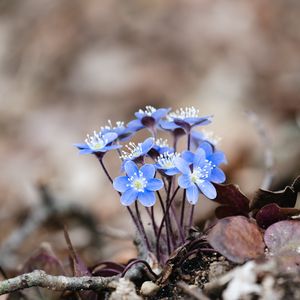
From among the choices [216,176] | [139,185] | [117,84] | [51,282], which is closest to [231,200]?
[216,176]

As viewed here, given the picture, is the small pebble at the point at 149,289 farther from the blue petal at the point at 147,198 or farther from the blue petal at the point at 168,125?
the blue petal at the point at 168,125

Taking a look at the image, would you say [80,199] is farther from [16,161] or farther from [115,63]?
[115,63]

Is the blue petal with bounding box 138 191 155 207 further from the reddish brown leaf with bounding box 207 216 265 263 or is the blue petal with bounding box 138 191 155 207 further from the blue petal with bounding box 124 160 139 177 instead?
the reddish brown leaf with bounding box 207 216 265 263

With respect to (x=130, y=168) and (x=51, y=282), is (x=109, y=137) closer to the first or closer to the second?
(x=130, y=168)

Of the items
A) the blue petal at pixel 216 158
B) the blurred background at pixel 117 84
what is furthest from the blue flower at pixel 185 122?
the blurred background at pixel 117 84

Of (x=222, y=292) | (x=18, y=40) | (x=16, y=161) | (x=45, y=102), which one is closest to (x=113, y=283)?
(x=222, y=292)


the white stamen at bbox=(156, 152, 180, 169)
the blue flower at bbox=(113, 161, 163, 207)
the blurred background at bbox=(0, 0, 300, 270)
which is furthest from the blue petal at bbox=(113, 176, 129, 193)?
the blurred background at bbox=(0, 0, 300, 270)
